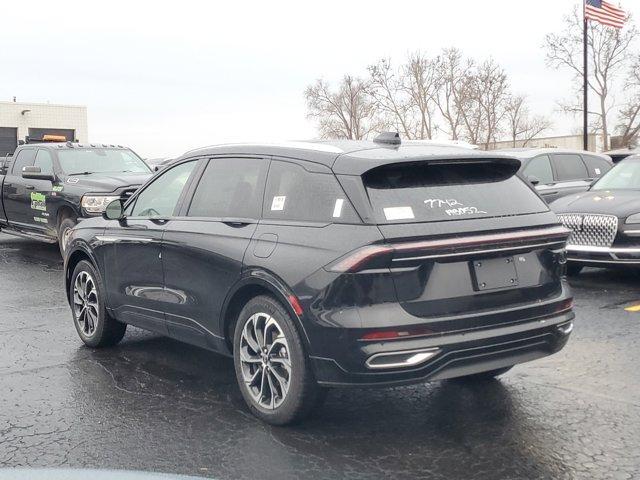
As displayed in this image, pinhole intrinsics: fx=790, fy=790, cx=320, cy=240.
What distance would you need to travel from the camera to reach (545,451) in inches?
162

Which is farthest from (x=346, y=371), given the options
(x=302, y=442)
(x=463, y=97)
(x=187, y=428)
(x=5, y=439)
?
(x=463, y=97)

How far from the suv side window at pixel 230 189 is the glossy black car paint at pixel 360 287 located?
0.20 feet

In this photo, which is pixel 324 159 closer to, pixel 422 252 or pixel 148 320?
pixel 422 252

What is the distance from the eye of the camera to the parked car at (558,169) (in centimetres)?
1304

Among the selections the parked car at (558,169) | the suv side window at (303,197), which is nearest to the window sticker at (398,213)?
the suv side window at (303,197)

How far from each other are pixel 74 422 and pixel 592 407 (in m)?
3.14

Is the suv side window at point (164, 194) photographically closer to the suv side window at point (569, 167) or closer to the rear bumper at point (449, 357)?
the rear bumper at point (449, 357)

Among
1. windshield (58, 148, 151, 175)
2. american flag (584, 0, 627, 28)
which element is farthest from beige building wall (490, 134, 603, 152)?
windshield (58, 148, 151, 175)

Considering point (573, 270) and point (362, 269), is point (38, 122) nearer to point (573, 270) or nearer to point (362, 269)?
point (573, 270)

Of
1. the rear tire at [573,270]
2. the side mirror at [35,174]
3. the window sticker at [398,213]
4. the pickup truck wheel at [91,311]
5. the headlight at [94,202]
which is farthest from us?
the side mirror at [35,174]

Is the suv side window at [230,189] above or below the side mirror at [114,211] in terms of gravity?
above

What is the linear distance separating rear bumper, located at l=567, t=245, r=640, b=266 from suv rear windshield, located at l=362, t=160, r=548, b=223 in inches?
182

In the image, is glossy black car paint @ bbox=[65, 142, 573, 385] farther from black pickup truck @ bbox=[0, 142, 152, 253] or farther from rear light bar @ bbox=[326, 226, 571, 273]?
black pickup truck @ bbox=[0, 142, 152, 253]

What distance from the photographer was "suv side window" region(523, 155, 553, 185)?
13117mm
